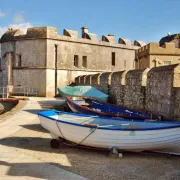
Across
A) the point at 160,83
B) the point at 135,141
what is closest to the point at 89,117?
the point at 135,141

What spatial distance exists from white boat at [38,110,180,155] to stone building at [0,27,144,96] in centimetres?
2054

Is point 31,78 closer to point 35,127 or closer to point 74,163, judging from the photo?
point 35,127

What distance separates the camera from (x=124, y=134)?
22.6 feet

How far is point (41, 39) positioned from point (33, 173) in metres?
23.6

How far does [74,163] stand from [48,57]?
73.8 ft

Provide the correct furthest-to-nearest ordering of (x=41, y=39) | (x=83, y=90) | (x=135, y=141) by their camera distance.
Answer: (x=41, y=39)
(x=83, y=90)
(x=135, y=141)

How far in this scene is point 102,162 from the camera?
6.65 metres

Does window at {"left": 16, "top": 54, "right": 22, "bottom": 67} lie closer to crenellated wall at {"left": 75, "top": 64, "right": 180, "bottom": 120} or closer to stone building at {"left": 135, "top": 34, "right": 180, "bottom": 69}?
stone building at {"left": 135, "top": 34, "right": 180, "bottom": 69}

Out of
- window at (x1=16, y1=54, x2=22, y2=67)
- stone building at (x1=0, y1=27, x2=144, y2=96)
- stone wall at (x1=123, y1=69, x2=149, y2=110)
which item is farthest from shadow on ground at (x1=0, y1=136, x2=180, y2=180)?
window at (x1=16, y1=54, x2=22, y2=67)

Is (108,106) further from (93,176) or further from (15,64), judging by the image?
(15,64)

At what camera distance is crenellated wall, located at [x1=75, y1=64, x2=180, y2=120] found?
27.7 feet

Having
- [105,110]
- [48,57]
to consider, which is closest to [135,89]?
[105,110]

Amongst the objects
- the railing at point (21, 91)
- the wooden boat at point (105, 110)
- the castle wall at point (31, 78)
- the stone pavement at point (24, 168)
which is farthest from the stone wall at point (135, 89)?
the railing at point (21, 91)

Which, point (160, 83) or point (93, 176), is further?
point (160, 83)
